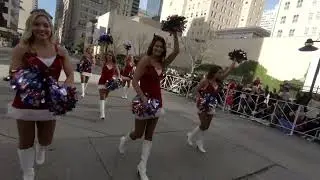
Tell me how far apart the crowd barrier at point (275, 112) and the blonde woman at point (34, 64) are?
8.23 meters

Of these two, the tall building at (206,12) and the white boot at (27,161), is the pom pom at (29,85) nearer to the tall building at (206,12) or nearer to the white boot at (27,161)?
the white boot at (27,161)

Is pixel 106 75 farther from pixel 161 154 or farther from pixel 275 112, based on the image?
pixel 275 112

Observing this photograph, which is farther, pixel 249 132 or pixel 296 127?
pixel 296 127

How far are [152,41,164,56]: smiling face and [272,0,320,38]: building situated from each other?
56301mm

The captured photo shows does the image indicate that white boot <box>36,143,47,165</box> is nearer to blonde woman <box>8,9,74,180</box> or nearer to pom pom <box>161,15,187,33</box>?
blonde woman <box>8,9,74,180</box>

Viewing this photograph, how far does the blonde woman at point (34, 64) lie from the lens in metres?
2.83

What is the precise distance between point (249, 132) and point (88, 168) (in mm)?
5729

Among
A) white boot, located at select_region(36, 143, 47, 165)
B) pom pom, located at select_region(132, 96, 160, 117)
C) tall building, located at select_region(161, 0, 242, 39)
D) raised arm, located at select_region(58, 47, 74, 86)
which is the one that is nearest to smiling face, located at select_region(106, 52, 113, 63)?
pom pom, located at select_region(132, 96, 160, 117)

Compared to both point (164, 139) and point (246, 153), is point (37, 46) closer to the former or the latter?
point (164, 139)

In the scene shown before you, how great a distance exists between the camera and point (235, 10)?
93.6 m


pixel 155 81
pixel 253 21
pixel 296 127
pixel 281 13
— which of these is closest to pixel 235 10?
pixel 253 21

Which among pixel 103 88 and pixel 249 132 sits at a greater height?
pixel 103 88

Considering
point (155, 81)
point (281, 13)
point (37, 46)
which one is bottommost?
point (155, 81)

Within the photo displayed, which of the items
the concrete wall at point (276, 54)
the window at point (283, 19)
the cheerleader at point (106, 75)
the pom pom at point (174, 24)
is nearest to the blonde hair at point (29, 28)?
the pom pom at point (174, 24)
